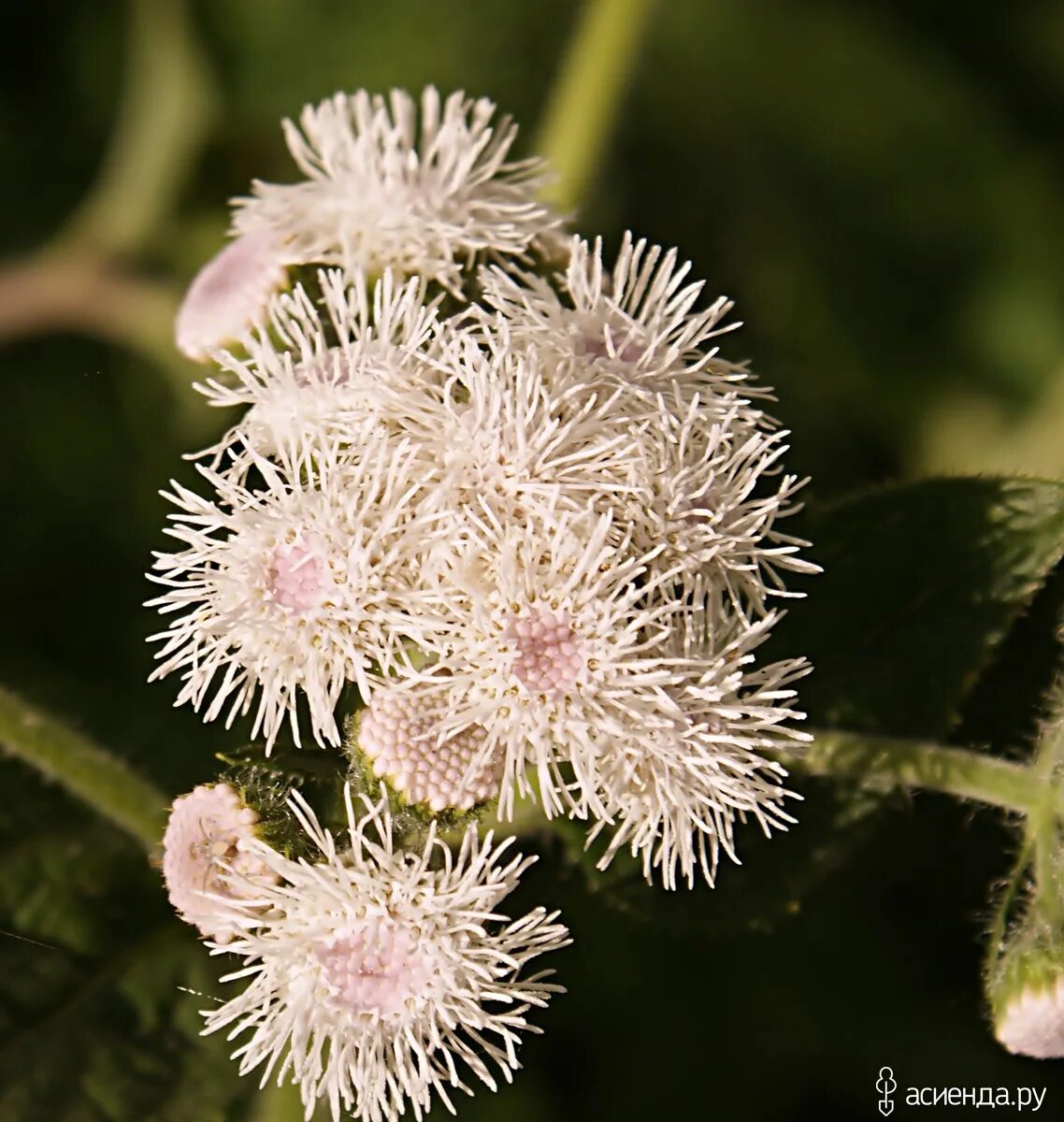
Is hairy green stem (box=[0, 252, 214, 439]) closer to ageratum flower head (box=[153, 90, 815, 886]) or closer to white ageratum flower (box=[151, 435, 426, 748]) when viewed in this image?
ageratum flower head (box=[153, 90, 815, 886])

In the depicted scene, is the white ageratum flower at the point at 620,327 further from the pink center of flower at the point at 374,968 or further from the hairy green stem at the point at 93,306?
the hairy green stem at the point at 93,306

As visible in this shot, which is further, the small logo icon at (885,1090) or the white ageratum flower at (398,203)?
the small logo icon at (885,1090)

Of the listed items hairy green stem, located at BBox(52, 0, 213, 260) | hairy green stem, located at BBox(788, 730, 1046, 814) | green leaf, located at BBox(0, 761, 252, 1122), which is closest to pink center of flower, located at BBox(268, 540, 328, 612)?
hairy green stem, located at BBox(788, 730, 1046, 814)

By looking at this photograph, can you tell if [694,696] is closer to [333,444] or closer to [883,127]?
[333,444]

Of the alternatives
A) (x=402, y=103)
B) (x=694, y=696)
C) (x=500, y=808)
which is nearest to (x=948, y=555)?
(x=694, y=696)

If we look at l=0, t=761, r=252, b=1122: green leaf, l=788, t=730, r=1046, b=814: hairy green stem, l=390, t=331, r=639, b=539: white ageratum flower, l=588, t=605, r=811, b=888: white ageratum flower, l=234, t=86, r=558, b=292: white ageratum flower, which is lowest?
l=0, t=761, r=252, b=1122: green leaf

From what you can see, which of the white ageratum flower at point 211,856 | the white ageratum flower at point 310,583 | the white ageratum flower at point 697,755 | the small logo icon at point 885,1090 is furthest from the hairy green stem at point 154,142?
the small logo icon at point 885,1090

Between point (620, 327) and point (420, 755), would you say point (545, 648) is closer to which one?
point (420, 755)

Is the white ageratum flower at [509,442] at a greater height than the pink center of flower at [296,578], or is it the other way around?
the white ageratum flower at [509,442]
